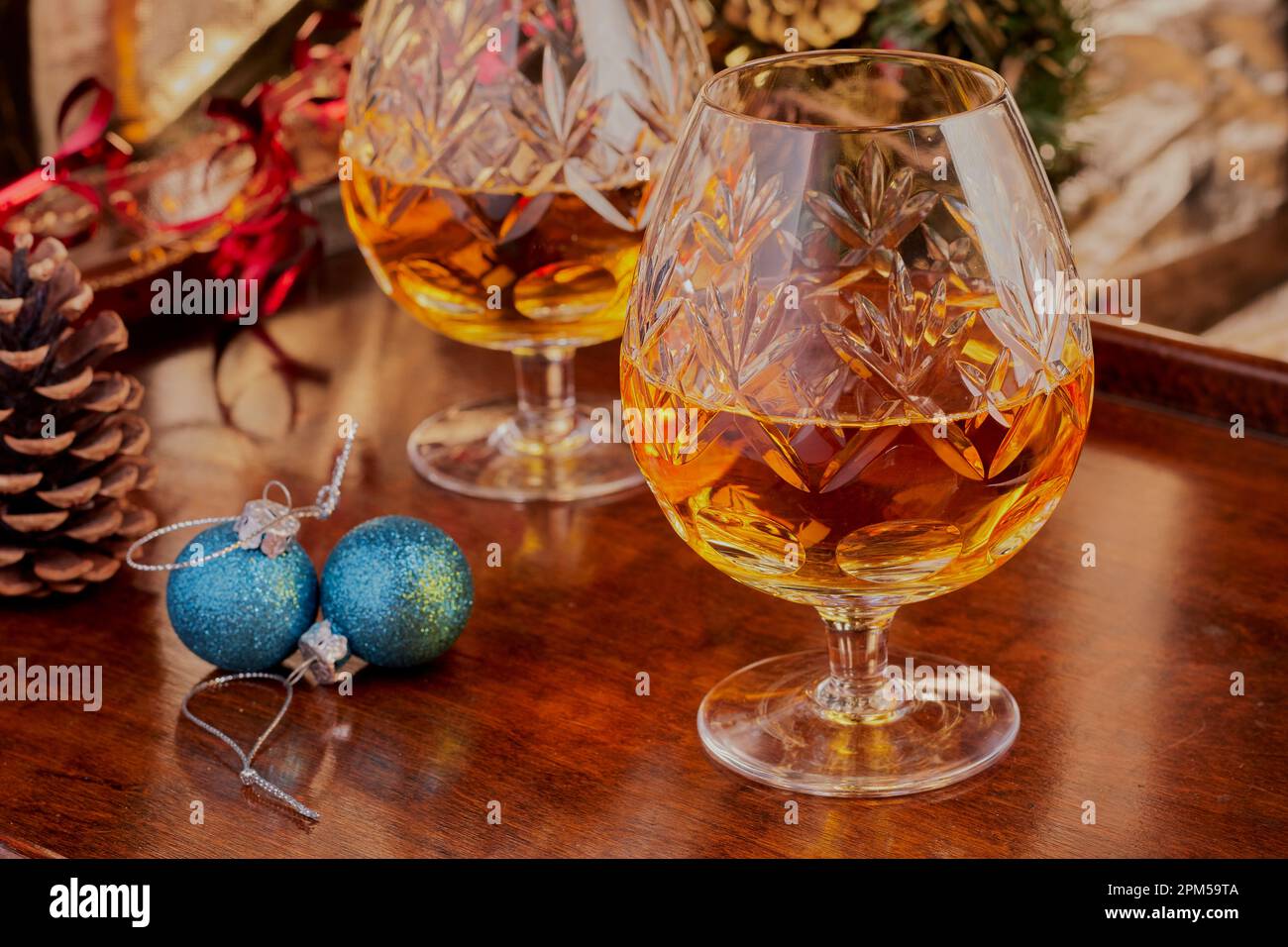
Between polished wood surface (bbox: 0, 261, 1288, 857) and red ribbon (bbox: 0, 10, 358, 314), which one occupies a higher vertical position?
red ribbon (bbox: 0, 10, 358, 314)

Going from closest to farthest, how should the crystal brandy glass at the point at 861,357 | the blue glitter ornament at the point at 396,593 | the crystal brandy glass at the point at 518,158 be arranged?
the crystal brandy glass at the point at 861,357
the blue glitter ornament at the point at 396,593
the crystal brandy glass at the point at 518,158

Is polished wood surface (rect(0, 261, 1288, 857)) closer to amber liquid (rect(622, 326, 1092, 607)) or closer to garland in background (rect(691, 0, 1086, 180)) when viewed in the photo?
amber liquid (rect(622, 326, 1092, 607))

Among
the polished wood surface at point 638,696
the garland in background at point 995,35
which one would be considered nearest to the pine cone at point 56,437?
the polished wood surface at point 638,696

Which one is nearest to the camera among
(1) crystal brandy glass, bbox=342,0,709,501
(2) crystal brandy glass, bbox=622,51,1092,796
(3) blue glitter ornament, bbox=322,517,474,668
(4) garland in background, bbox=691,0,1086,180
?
(2) crystal brandy glass, bbox=622,51,1092,796

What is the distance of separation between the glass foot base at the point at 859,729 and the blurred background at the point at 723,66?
1.13 feet

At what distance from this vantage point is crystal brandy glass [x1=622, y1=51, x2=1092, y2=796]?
1.83ft

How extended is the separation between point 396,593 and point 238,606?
0.21 feet

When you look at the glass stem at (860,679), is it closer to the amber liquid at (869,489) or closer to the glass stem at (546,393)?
the amber liquid at (869,489)

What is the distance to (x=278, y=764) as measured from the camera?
620mm

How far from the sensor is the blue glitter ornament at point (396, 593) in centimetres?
66

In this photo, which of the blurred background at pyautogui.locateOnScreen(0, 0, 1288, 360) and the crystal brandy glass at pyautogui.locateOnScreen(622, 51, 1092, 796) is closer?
the crystal brandy glass at pyautogui.locateOnScreen(622, 51, 1092, 796)

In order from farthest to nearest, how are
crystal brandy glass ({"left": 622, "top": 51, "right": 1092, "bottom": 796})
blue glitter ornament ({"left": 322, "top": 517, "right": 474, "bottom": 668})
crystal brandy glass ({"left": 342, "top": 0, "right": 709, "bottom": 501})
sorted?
1. crystal brandy glass ({"left": 342, "top": 0, "right": 709, "bottom": 501})
2. blue glitter ornament ({"left": 322, "top": 517, "right": 474, "bottom": 668})
3. crystal brandy glass ({"left": 622, "top": 51, "right": 1092, "bottom": 796})

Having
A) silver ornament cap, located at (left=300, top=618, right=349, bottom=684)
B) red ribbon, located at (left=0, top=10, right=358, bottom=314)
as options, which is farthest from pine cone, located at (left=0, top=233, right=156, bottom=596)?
red ribbon, located at (left=0, top=10, right=358, bottom=314)
